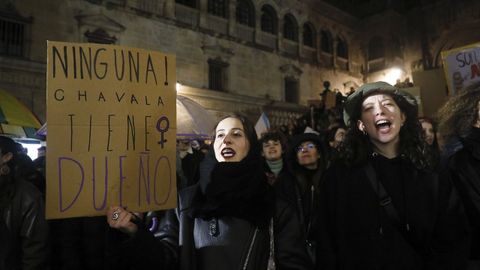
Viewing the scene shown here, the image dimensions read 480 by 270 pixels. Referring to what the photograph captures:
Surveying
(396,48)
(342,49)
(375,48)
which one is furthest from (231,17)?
(396,48)

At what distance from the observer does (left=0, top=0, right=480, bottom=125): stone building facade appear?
12047 millimetres

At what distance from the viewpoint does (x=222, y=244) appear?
184 cm

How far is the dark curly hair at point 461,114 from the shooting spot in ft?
7.72

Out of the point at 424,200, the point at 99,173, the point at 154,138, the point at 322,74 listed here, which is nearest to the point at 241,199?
the point at 154,138

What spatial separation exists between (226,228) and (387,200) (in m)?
0.85

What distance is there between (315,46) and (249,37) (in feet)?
18.2

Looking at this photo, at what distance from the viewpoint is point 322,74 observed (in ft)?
72.4

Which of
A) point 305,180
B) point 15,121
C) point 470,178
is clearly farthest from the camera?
point 15,121

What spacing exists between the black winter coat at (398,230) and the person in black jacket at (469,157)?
0.28 metres

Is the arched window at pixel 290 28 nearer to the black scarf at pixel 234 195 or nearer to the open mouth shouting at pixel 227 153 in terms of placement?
the open mouth shouting at pixel 227 153

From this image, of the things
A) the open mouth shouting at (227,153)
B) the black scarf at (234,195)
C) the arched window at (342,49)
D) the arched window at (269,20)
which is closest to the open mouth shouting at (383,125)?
the black scarf at (234,195)

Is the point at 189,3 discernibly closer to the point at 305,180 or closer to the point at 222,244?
the point at 305,180

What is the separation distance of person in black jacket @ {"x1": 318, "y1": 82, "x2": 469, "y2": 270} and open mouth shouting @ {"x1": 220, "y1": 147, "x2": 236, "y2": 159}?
58cm

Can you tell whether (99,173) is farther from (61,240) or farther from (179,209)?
(61,240)
